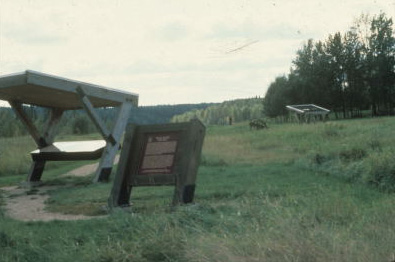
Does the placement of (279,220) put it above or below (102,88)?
below

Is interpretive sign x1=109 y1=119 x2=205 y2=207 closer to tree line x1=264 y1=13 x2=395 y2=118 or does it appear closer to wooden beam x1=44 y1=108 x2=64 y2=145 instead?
wooden beam x1=44 y1=108 x2=64 y2=145

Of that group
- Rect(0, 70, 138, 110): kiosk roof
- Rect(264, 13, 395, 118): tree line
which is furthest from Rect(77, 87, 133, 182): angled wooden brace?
Rect(264, 13, 395, 118): tree line

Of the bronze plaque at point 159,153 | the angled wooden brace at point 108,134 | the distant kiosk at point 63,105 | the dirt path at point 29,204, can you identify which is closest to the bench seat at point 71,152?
the distant kiosk at point 63,105

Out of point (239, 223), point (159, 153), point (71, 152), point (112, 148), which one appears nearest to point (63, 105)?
point (71, 152)

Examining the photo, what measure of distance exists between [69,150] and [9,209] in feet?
15.1

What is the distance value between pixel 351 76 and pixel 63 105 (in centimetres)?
4526

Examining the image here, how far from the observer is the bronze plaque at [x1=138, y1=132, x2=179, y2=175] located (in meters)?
8.33

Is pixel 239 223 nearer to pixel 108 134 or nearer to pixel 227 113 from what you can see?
pixel 108 134

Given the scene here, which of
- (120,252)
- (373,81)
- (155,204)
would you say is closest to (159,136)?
(155,204)

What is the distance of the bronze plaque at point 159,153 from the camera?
328 inches

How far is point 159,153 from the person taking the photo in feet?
27.8

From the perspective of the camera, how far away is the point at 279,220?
4609 mm

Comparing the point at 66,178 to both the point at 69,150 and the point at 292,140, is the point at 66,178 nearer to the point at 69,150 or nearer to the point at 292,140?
the point at 69,150

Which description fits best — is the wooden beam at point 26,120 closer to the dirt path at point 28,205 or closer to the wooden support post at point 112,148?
the dirt path at point 28,205
